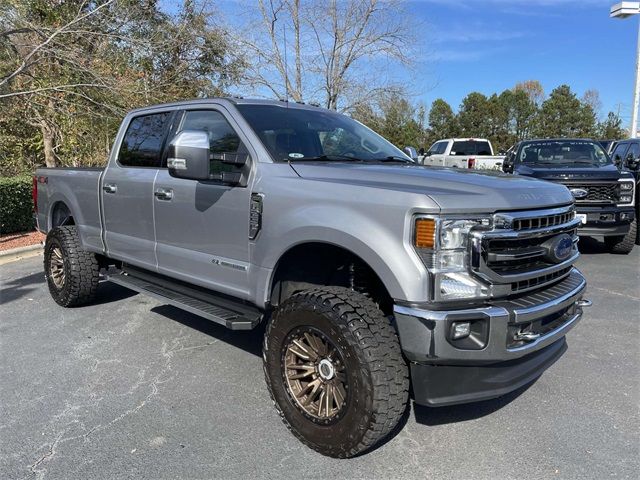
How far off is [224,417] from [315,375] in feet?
2.51

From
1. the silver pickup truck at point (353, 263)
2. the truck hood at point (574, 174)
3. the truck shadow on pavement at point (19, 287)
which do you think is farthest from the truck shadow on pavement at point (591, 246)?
the truck shadow on pavement at point (19, 287)

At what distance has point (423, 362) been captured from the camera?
105 inches

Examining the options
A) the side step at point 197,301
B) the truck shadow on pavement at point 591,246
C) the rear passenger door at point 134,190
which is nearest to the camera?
the side step at point 197,301

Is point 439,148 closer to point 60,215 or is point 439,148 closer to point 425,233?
point 60,215

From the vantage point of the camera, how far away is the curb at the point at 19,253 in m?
8.52

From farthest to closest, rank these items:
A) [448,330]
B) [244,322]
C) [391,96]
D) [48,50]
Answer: [391,96] < [48,50] < [244,322] < [448,330]

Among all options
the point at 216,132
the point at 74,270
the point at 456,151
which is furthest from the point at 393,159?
the point at 456,151

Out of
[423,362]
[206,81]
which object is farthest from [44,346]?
[206,81]

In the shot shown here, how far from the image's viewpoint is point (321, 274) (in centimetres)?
345

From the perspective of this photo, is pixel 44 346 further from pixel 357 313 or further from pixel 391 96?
pixel 391 96

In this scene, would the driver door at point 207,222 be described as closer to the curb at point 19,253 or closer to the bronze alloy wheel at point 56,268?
the bronze alloy wheel at point 56,268

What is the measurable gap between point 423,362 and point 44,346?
3.51m

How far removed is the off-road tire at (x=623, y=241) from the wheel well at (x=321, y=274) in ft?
22.8

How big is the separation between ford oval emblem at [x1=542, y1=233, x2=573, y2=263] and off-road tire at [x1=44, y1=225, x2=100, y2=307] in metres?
4.35
